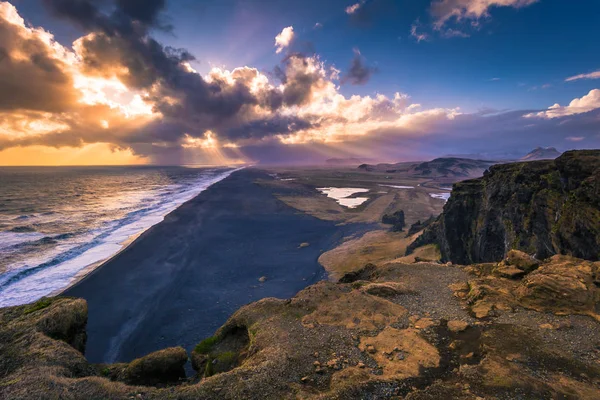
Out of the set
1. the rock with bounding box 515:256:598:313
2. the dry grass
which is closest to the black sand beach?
the dry grass

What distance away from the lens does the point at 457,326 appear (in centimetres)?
1398

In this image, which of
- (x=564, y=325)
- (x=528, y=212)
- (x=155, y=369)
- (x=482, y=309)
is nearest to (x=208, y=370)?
Answer: (x=155, y=369)

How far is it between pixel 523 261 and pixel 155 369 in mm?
23740

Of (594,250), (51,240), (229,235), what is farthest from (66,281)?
(594,250)

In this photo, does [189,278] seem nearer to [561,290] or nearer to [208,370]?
[208,370]

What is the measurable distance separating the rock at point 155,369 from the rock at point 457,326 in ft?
46.0

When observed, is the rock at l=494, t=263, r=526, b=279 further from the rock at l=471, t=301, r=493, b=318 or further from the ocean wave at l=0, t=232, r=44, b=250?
the ocean wave at l=0, t=232, r=44, b=250

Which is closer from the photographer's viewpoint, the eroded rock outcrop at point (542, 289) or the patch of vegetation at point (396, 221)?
the eroded rock outcrop at point (542, 289)

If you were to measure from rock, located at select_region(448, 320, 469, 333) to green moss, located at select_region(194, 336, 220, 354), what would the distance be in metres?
13.1

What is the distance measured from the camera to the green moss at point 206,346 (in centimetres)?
1543

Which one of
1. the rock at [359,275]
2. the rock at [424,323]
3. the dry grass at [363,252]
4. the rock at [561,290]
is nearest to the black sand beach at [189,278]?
the dry grass at [363,252]

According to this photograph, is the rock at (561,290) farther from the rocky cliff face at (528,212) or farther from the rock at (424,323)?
the rock at (424,323)

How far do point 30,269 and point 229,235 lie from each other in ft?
89.5

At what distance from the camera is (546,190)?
23562mm
